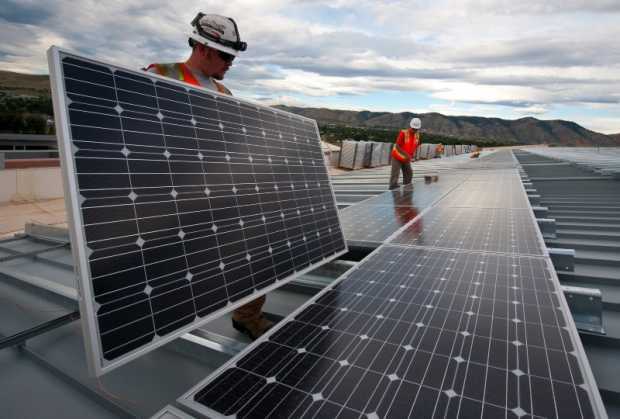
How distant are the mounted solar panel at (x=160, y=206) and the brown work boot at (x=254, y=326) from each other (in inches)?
17.7

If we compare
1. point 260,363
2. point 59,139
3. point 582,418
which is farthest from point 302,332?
point 59,139

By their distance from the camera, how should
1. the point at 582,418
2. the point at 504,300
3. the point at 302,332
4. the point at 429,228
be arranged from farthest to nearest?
1. the point at 429,228
2. the point at 504,300
3. the point at 302,332
4. the point at 582,418

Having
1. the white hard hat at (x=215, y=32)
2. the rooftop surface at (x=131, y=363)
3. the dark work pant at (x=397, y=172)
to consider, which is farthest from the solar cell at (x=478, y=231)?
the dark work pant at (x=397, y=172)

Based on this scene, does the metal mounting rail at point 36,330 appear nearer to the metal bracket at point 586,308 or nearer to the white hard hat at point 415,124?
the metal bracket at point 586,308

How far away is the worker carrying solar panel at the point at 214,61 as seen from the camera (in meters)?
3.38

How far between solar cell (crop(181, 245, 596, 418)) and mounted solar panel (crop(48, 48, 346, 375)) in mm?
529

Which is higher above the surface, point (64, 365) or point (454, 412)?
point (454, 412)

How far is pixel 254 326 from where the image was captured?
3314mm

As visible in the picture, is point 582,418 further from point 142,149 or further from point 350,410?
point 142,149

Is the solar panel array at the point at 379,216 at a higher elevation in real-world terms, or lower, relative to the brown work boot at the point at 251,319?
higher

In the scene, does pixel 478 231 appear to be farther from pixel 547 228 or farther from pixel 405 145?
pixel 405 145

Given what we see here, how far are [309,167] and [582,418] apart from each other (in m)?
3.38

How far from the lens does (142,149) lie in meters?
2.41

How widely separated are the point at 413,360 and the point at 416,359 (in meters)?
0.02
